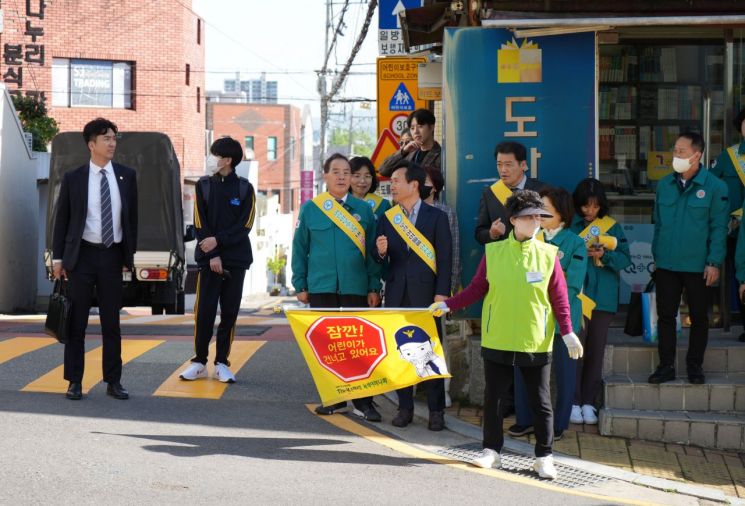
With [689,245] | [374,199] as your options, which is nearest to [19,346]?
[374,199]

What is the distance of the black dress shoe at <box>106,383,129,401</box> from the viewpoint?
7977mm

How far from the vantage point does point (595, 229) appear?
25.6ft

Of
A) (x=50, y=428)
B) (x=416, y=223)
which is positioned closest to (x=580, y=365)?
(x=416, y=223)

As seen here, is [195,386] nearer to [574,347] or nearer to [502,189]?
[502,189]

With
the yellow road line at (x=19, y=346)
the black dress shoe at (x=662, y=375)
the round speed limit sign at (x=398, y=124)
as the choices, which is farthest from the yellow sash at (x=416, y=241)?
the round speed limit sign at (x=398, y=124)

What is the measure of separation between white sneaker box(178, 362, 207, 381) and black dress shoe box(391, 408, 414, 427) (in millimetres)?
2072

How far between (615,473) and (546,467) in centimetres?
53

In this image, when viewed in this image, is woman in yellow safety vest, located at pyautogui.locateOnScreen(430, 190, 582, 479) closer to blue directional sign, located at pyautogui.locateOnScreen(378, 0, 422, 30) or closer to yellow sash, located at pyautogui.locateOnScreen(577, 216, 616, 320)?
yellow sash, located at pyautogui.locateOnScreen(577, 216, 616, 320)

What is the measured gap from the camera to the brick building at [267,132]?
244 feet

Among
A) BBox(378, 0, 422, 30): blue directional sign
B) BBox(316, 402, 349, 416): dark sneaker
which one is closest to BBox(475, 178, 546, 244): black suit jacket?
BBox(316, 402, 349, 416): dark sneaker

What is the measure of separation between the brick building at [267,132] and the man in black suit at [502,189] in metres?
66.6

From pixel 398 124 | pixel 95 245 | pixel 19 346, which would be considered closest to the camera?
pixel 95 245

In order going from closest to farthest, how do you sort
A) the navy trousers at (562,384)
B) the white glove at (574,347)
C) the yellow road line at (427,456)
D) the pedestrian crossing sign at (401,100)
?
the yellow road line at (427,456)
the white glove at (574,347)
the navy trousers at (562,384)
the pedestrian crossing sign at (401,100)

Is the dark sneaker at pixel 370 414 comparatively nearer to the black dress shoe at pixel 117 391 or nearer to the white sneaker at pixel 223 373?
the white sneaker at pixel 223 373
